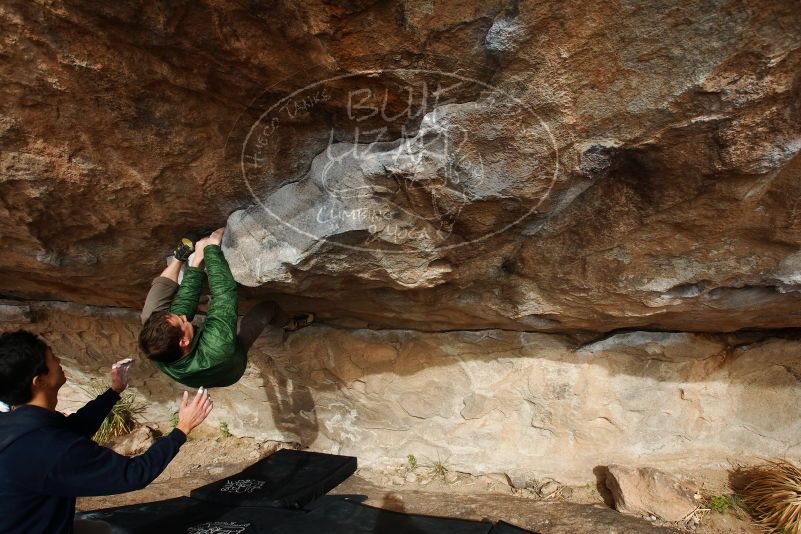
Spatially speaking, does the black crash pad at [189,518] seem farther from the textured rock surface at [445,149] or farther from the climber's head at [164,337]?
the textured rock surface at [445,149]

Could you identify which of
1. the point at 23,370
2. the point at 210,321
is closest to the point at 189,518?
the point at 210,321

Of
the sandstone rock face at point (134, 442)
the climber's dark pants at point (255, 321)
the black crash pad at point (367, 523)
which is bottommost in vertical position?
the sandstone rock face at point (134, 442)

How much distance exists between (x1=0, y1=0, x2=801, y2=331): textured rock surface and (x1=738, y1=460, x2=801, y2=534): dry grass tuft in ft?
3.38

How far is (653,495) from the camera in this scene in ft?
9.45

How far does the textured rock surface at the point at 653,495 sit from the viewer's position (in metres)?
2.86

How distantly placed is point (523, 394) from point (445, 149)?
2.05 metres

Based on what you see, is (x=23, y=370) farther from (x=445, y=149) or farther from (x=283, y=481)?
(x=283, y=481)

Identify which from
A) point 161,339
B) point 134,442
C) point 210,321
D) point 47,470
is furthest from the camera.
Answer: point 134,442

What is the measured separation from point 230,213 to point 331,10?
1.19 meters

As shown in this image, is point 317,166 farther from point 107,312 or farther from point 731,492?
point 731,492

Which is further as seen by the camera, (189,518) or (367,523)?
(189,518)

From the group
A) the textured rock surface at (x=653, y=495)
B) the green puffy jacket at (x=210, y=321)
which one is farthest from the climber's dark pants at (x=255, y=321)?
the textured rock surface at (x=653, y=495)

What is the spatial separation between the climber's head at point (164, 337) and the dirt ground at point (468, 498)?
1691mm

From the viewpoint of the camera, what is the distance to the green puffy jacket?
228 centimetres
